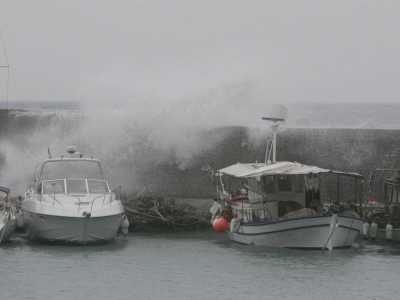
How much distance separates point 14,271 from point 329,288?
705cm

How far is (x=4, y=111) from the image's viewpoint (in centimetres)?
4203

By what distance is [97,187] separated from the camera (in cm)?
3403

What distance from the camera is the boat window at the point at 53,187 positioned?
33531 mm

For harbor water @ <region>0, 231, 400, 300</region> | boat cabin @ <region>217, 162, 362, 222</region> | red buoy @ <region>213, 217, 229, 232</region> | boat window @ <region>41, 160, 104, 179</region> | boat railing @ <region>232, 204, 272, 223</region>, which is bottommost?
harbor water @ <region>0, 231, 400, 300</region>

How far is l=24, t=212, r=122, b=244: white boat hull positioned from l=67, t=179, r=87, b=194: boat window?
147 cm

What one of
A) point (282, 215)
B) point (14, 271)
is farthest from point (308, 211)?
point (14, 271)

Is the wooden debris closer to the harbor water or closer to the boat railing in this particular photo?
the harbor water

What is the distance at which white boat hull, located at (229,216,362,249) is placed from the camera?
32.0 metres

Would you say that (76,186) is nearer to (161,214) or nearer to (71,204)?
(71,204)

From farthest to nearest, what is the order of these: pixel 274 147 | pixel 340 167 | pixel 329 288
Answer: pixel 340 167 < pixel 274 147 < pixel 329 288

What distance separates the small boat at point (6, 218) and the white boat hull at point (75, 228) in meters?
0.73

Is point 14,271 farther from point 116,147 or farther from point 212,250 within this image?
point 116,147

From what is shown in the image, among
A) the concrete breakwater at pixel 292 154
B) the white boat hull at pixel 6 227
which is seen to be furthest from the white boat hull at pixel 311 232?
the white boat hull at pixel 6 227

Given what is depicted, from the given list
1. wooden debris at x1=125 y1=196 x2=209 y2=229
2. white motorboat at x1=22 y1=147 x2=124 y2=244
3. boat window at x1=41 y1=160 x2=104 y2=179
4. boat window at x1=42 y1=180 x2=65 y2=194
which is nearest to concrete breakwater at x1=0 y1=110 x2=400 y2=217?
wooden debris at x1=125 y1=196 x2=209 y2=229
